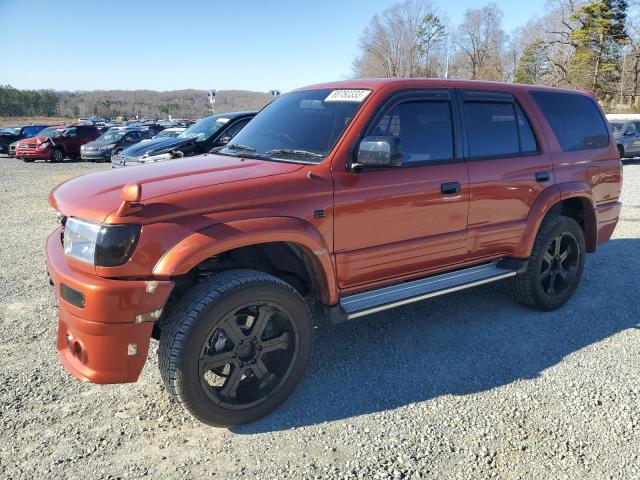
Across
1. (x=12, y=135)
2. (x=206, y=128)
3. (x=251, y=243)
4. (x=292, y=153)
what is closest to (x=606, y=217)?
(x=292, y=153)

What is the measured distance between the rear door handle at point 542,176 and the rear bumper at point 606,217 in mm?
876

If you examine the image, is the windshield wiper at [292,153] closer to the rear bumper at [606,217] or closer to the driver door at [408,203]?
the driver door at [408,203]

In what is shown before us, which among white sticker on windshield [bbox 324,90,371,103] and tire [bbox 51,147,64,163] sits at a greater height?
white sticker on windshield [bbox 324,90,371,103]

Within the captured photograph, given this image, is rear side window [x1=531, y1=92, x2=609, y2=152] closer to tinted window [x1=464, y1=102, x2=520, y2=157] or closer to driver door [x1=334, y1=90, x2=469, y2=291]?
tinted window [x1=464, y1=102, x2=520, y2=157]

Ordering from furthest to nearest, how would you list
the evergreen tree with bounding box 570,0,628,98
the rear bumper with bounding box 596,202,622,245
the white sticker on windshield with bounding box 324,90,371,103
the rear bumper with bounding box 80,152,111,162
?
the evergreen tree with bounding box 570,0,628,98
the rear bumper with bounding box 80,152,111,162
the rear bumper with bounding box 596,202,622,245
the white sticker on windshield with bounding box 324,90,371,103

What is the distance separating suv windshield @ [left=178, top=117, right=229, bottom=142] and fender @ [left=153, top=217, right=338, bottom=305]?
26.4 ft

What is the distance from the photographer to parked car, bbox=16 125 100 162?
21.5 meters

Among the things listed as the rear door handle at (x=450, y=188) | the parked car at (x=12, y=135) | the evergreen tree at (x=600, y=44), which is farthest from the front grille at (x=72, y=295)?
the evergreen tree at (x=600, y=44)

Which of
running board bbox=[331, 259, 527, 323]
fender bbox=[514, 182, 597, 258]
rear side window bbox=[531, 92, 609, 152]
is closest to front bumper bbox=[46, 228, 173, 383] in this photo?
running board bbox=[331, 259, 527, 323]

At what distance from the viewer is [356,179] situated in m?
3.22

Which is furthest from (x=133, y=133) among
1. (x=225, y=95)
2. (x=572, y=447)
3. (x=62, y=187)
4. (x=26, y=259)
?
(x=225, y=95)

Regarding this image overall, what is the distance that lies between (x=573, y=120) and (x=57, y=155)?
22.4 m

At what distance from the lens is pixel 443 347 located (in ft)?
12.7

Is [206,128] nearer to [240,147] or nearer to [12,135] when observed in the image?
[240,147]
